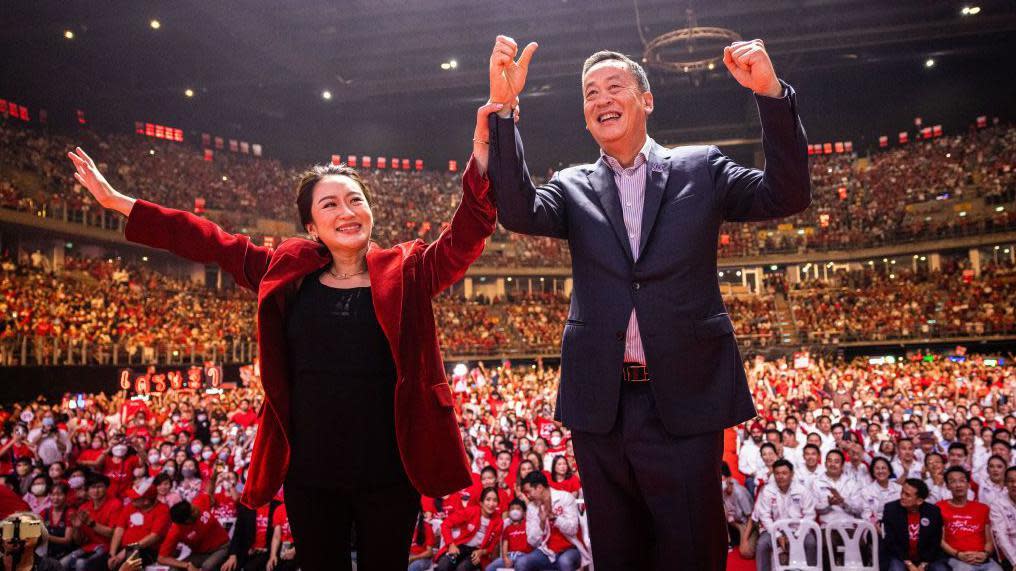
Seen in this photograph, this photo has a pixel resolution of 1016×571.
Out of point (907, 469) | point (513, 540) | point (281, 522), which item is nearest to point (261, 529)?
point (281, 522)

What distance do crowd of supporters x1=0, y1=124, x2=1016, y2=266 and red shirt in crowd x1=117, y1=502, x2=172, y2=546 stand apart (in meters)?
18.7

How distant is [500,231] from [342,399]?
3471cm

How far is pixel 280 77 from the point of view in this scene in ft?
91.5

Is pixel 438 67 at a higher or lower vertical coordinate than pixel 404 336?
higher

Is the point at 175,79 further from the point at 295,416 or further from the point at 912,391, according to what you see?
the point at 295,416

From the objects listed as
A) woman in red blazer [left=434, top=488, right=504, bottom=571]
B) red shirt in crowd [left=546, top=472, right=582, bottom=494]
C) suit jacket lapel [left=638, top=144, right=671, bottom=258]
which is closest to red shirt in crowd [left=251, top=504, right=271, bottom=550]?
woman in red blazer [left=434, top=488, right=504, bottom=571]

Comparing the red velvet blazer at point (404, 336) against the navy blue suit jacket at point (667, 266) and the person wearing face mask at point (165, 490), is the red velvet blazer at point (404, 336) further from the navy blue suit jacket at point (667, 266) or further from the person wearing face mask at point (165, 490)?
the person wearing face mask at point (165, 490)

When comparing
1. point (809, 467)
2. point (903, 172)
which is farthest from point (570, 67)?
point (809, 467)

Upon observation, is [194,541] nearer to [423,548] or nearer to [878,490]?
[423,548]

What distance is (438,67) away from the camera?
26406 mm

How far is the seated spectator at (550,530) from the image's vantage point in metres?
6.54

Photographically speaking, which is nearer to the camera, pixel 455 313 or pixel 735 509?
pixel 735 509

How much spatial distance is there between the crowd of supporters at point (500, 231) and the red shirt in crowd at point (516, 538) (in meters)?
21.3

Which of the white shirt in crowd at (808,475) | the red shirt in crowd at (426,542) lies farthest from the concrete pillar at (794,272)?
the red shirt in crowd at (426,542)
